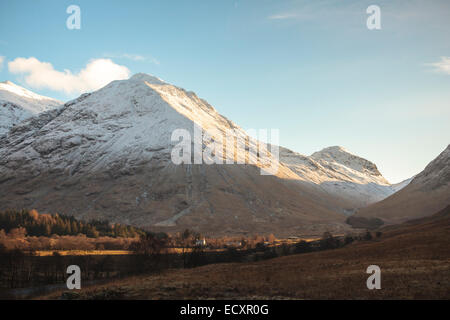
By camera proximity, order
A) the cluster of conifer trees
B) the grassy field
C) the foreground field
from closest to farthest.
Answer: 1. the foreground field
2. the grassy field
3. the cluster of conifer trees

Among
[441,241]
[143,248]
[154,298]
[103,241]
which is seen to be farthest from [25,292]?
[441,241]

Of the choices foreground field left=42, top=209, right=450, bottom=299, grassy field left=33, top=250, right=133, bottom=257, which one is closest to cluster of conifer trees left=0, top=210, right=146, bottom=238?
grassy field left=33, top=250, right=133, bottom=257

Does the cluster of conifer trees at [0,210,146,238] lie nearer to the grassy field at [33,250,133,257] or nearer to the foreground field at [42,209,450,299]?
the grassy field at [33,250,133,257]

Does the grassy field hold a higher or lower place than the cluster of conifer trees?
lower

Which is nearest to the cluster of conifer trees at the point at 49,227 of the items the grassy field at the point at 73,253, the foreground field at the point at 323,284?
the grassy field at the point at 73,253

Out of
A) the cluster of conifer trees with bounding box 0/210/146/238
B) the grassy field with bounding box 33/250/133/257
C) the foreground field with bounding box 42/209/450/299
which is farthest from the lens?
the cluster of conifer trees with bounding box 0/210/146/238

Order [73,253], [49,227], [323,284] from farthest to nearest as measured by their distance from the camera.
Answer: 1. [49,227]
2. [73,253]
3. [323,284]

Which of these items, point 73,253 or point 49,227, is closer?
point 73,253

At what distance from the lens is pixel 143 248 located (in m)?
105

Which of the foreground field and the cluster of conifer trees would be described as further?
the cluster of conifer trees

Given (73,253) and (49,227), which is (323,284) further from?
(49,227)

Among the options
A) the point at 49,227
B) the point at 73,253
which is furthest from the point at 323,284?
the point at 49,227

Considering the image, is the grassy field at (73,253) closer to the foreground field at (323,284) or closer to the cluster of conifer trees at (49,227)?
the cluster of conifer trees at (49,227)

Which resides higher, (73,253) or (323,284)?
(323,284)
